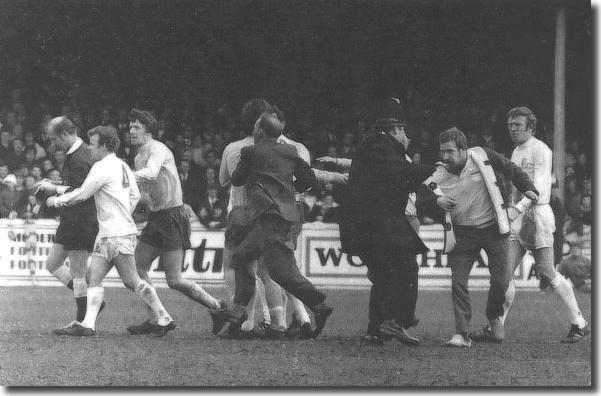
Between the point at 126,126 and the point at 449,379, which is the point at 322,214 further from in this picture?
the point at 449,379

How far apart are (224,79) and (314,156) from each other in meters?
1.17

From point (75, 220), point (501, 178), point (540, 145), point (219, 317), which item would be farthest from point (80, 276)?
point (540, 145)

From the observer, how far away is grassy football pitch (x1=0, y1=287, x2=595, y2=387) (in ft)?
24.2

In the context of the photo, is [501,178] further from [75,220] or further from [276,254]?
[75,220]

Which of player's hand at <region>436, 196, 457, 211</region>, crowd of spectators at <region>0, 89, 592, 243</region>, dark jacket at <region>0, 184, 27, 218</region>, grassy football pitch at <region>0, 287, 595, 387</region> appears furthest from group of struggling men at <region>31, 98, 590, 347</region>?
dark jacket at <region>0, 184, 27, 218</region>

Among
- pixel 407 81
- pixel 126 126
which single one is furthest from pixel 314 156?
pixel 126 126

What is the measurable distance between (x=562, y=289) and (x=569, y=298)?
3.5 inches

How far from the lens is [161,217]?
29.5 feet

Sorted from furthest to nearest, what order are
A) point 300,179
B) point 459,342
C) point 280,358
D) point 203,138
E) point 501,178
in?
point 203,138 → point 501,178 → point 459,342 → point 300,179 → point 280,358

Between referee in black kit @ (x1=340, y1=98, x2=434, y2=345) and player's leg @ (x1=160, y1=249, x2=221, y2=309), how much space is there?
1.19 meters

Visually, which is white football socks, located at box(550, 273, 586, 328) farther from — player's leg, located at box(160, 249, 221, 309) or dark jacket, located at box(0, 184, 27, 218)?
dark jacket, located at box(0, 184, 27, 218)

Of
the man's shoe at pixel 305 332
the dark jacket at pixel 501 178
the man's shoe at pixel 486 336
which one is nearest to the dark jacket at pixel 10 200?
the man's shoe at pixel 305 332

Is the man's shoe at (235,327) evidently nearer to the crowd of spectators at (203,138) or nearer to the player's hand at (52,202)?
the crowd of spectators at (203,138)

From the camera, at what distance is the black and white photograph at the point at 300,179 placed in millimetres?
8016
